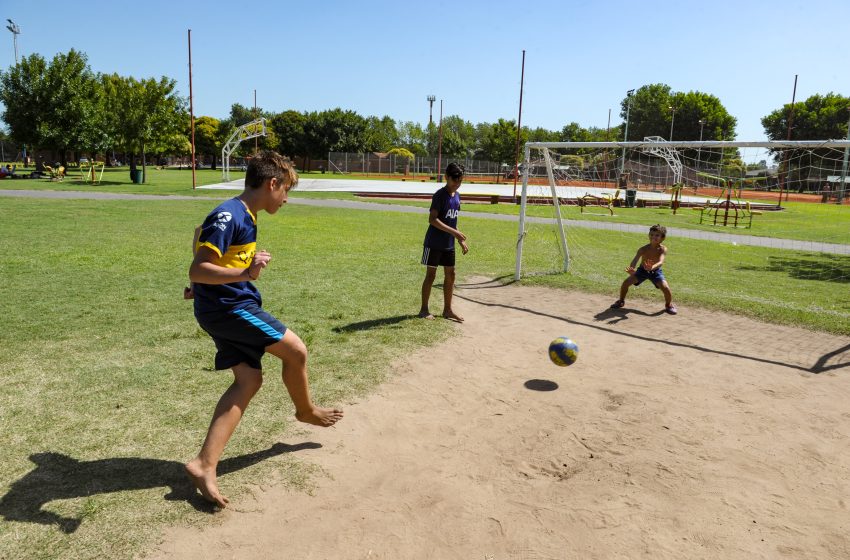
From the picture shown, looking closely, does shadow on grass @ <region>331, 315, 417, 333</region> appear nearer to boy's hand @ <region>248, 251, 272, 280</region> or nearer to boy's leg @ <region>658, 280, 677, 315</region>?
boy's hand @ <region>248, 251, 272, 280</region>

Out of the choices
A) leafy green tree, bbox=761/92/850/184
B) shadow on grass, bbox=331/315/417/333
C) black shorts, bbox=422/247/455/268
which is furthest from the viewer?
leafy green tree, bbox=761/92/850/184

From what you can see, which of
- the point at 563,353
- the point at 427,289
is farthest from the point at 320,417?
the point at 427,289

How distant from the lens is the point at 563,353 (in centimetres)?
548

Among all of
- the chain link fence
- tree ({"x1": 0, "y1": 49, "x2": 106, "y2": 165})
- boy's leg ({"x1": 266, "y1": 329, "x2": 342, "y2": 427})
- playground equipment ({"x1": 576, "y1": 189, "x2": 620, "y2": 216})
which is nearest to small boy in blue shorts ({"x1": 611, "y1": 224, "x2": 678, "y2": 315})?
boy's leg ({"x1": 266, "y1": 329, "x2": 342, "y2": 427})

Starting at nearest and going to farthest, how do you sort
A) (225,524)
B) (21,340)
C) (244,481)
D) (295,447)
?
(225,524) < (244,481) < (295,447) < (21,340)

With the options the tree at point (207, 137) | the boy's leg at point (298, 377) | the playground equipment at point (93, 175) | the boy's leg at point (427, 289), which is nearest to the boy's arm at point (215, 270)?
the boy's leg at point (298, 377)

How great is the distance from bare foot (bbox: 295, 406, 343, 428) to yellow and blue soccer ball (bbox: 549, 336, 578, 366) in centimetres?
241

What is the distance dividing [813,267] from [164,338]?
13.9 meters

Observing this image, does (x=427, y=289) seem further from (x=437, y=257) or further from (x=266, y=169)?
(x=266, y=169)

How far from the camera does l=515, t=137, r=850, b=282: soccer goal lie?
10.3m

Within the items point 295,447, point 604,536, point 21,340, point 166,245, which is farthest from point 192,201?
point 604,536

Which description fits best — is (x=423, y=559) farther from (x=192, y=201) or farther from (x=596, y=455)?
(x=192, y=201)

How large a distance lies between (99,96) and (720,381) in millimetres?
47628

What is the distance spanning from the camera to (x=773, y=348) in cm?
648
